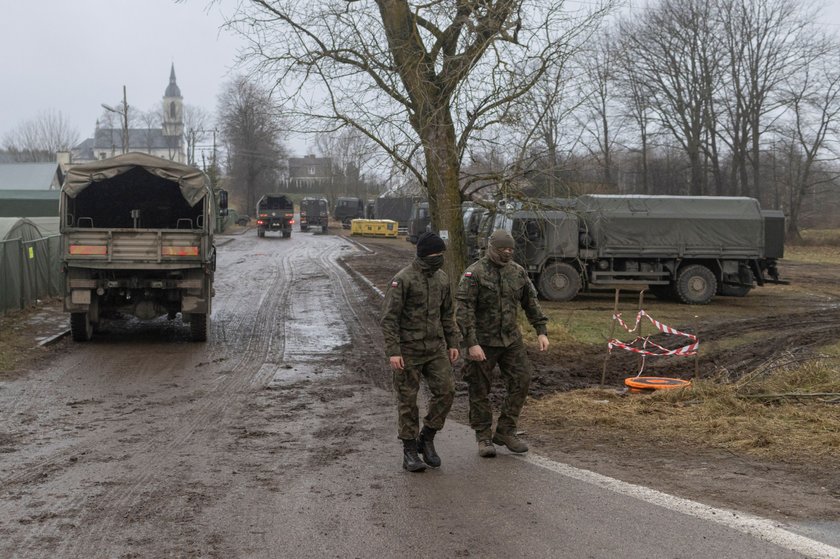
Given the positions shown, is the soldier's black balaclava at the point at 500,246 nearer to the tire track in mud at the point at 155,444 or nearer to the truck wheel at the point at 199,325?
the tire track in mud at the point at 155,444

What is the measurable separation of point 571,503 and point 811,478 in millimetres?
1909

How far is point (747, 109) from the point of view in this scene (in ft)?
176

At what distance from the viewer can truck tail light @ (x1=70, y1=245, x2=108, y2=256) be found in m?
13.6

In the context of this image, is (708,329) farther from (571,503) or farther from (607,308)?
(571,503)

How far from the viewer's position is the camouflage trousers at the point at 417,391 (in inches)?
268

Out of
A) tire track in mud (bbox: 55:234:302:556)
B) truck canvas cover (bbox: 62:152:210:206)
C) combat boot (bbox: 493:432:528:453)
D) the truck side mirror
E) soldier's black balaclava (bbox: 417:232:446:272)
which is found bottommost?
tire track in mud (bbox: 55:234:302:556)

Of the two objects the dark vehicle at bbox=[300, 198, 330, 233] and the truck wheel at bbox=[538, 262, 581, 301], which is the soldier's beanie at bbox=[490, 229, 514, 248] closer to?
the truck wheel at bbox=[538, 262, 581, 301]

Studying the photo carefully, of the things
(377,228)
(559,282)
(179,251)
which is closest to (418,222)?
(377,228)

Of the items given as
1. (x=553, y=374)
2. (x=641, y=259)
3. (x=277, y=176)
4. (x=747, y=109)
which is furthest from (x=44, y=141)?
(x=553, y=374)

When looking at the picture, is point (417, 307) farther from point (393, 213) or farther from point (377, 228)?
point (393, 213)

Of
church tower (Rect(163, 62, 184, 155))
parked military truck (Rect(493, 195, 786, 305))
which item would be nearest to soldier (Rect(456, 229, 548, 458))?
parked military truck (Rect(493, 195, 786, 305))

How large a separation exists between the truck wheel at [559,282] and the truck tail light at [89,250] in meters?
11.9

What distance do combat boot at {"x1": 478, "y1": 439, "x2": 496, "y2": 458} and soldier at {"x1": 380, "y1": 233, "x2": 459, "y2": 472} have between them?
43cm

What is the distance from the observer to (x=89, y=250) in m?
13.7
